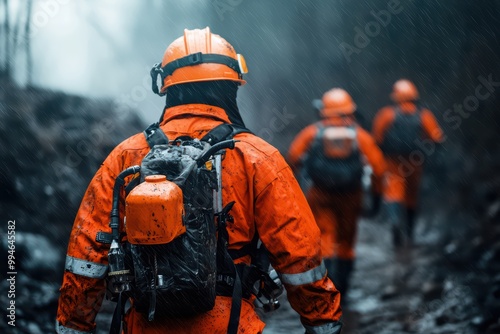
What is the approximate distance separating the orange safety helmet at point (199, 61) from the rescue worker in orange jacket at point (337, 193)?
142 inches

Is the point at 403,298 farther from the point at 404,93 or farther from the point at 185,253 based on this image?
the point at 185,253

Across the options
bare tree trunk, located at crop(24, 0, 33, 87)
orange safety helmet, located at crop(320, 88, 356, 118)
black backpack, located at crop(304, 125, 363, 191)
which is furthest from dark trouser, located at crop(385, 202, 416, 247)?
bare tree trunk, located at crop(24, 0, 33, 87)

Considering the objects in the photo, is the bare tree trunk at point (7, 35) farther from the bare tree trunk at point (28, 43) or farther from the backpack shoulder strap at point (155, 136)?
the backpack shoulder strap at point (155, 136)

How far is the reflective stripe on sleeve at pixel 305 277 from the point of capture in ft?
8.73

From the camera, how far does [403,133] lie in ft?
29.1

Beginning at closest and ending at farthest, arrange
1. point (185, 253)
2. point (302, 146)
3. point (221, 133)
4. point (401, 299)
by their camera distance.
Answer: point (185, 253), point (221, 133), point (302, 146), point (401, 299)

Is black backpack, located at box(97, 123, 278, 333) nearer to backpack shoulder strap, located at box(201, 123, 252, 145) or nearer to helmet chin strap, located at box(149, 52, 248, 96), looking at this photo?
backpack shoulder strap, located at box(201, 123, 252, 145)

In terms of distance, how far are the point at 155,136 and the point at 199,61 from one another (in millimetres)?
397

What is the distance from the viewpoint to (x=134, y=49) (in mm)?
10922

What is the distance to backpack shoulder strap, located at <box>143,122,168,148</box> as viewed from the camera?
8.94 ft

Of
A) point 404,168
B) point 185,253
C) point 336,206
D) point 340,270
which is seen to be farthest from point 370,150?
point 185,253

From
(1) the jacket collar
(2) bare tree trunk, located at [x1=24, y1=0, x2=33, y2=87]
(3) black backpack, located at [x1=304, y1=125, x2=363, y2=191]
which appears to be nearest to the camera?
(1) the jacket collar

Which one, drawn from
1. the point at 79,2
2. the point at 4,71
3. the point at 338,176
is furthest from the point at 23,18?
the point at 338,176

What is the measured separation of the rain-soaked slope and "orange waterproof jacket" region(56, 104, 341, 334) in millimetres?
3309
